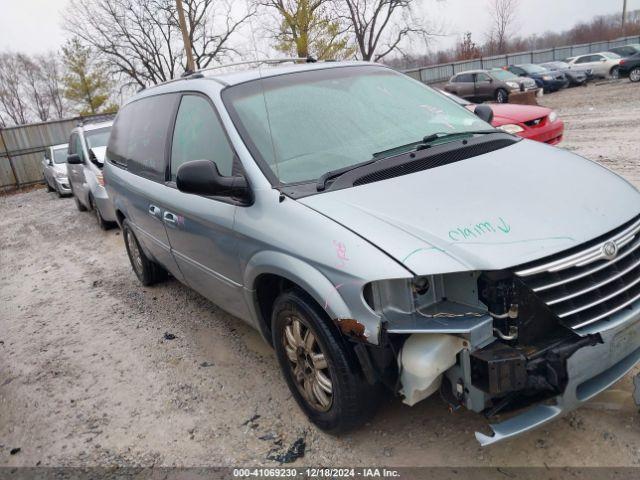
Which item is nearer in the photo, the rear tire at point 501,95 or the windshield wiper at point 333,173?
the windshield wiper at point 333,173

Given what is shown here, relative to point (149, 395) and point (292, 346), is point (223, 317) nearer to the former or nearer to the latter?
point (149, 395)

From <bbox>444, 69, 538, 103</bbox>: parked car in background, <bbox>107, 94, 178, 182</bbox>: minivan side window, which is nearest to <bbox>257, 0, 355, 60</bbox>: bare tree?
<bbox>444, 69, 538, 103</bbox>: parked car in background

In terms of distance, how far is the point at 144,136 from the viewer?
430cm

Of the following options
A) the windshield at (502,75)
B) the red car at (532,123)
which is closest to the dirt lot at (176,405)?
the red car at (532,123)

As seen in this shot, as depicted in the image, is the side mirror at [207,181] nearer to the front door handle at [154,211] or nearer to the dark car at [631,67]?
the front door handle at [154,211]

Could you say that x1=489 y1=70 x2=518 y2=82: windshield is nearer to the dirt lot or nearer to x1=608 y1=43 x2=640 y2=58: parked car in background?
x1=608 y1=43 x2=640 y2=58: parked car in background

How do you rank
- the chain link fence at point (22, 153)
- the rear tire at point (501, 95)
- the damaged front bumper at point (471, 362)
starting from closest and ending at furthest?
the damaged front bumper at point (471, 362)
the chain link fence at point (22, 153)
the rear tire at point (501, 95)

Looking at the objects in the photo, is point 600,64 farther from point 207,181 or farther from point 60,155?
point 207,181

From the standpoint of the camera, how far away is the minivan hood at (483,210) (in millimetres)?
2027

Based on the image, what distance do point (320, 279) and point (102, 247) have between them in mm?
6285

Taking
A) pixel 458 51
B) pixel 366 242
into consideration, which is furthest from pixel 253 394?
pixel 458 51

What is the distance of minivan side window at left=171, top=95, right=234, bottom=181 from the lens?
10.00 ft

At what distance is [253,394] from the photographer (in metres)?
3.25

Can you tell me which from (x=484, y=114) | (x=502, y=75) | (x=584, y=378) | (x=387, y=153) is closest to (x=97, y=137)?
(x=484, y=114)
